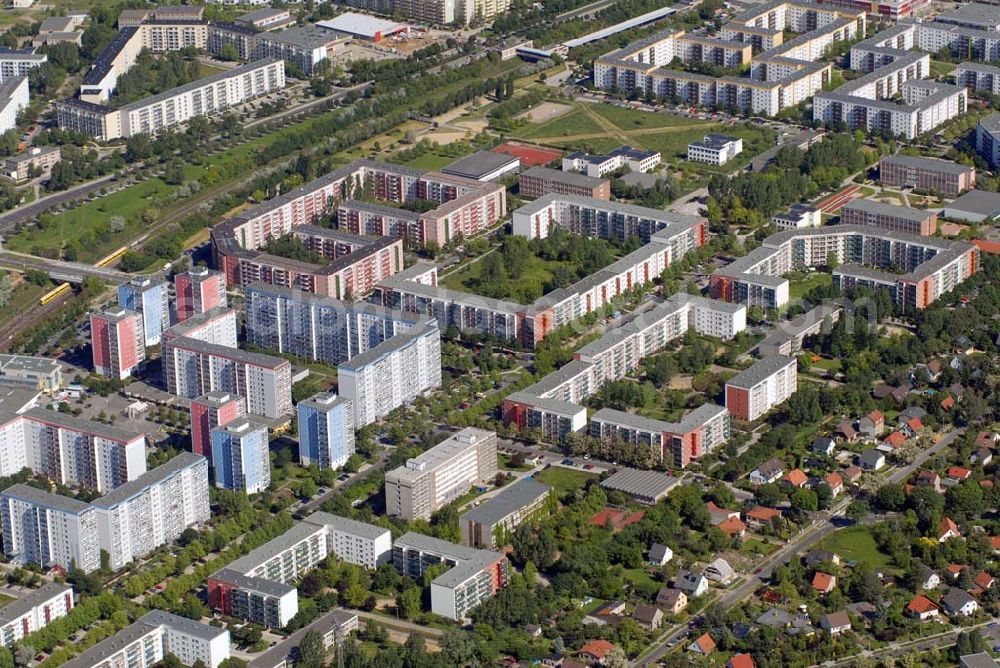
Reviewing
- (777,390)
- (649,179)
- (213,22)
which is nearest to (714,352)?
(777,390)

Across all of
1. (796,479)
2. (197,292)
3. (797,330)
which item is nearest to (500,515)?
(796,479)

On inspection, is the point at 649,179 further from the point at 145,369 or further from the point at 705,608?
the point at 705,608

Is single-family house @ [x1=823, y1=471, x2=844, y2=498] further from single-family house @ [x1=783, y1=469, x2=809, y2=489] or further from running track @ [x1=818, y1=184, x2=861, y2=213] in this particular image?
running track @ [x1=818, y1=184, x2=861, y2=213]

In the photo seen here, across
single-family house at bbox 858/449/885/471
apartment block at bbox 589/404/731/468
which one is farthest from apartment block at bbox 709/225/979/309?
single-family house at bbox 858/449/885/471

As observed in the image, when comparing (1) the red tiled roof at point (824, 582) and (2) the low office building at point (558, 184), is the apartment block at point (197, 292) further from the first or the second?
(1) the red tiled roof at point (824, 582)

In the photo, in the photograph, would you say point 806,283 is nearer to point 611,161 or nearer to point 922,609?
point 611,161

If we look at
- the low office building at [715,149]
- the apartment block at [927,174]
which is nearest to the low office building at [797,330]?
the apartment block at [927,174]
